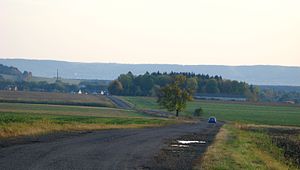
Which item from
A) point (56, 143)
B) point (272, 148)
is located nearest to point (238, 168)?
point (56, 143)

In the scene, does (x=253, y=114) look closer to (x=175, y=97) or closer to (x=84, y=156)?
(x=175, y=97)

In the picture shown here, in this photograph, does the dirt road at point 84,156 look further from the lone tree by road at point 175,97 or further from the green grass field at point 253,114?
the lone tree by road at point 175,97


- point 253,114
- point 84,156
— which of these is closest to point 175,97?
point 253,114

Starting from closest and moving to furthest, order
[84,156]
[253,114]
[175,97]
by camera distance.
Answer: [84,156]
[175,97]
[253,114]

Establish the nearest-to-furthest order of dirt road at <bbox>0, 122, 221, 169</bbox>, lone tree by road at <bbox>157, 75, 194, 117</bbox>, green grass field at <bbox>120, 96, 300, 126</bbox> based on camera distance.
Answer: dirt road at <bbox>0, 122, 221, 169</bbox> < green grass field at <bbox>120, 96, 300, 126</bbox> < lone tree by road at <bbox>157, 75, 194, 117</bbox>

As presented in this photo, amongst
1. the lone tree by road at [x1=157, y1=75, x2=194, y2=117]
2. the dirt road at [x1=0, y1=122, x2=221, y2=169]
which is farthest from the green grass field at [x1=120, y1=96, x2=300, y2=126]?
the dirt road at [x1=0, y1=122, x2=221, y2=169]

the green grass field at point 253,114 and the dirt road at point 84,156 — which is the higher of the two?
the dirt road at point 84,156

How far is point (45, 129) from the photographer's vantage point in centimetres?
4191

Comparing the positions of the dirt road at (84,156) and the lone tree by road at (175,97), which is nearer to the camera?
the dirt road at (84,156)

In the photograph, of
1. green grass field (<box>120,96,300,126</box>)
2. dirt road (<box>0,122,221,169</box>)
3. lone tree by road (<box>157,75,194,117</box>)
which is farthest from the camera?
lone tree by road (<box>157,75,194,117</box>)

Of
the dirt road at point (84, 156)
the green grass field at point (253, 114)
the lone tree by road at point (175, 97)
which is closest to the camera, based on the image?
the dirt road at point (84, 156)

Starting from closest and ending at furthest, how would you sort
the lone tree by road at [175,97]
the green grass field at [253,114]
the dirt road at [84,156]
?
the dirt road at [84,156] < the green grass field at [253,114] < the lone tree by road at [175,97]

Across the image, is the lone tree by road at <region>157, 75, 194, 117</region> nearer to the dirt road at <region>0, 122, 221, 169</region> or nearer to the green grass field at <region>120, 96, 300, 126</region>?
the green grass field at <region>120, 96, 300, 126</region>

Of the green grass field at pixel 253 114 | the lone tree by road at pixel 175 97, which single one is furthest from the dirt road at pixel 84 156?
the lone tree by road at pixel 175 97
